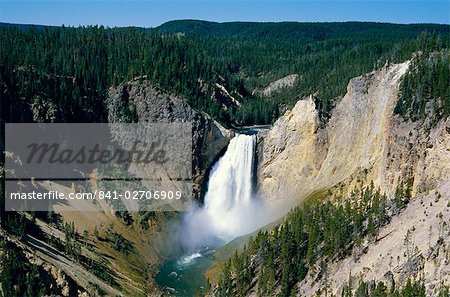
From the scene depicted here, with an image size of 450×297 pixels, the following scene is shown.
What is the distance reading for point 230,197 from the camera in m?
91.2

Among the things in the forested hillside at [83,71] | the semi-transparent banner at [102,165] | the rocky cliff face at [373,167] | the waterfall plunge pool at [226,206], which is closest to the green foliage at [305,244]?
the rocky cliff face at [373,167]

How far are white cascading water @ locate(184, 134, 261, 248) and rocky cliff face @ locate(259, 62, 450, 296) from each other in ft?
8.11

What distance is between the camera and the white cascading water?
88188 mm

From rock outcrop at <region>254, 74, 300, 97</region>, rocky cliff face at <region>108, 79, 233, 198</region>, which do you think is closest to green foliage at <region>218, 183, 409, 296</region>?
rocky cliff face at <region>108, 79, 233, 198</region>

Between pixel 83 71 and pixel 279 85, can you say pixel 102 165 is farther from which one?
pixel 279 85

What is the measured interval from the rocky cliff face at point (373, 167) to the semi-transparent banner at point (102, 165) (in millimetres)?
14379

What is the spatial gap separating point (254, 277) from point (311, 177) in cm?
2267

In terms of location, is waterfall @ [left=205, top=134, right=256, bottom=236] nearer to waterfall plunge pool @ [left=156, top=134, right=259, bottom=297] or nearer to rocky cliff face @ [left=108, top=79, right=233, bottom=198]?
waterfall plunge pool @ [left=156, top=134, right=259, bottom=297]

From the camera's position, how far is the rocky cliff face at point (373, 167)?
51.6m

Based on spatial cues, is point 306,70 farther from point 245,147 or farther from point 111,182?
point 111,182

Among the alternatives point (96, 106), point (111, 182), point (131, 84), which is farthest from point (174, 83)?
point (111, 182)

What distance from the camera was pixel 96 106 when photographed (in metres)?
94.8

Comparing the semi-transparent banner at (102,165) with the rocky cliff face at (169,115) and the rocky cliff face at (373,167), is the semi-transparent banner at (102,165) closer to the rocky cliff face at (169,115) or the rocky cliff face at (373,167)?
the rocky cliff face at (169,115)

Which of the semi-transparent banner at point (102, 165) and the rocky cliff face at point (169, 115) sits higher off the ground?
the rocky cliff face at point (169, 115)
